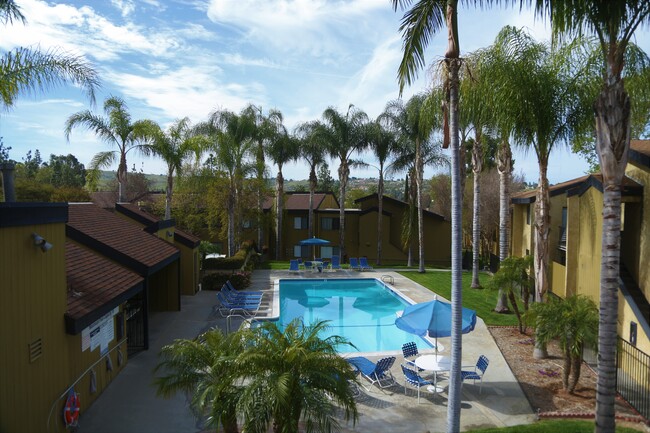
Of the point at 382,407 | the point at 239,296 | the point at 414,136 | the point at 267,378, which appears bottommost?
the point at 382,407

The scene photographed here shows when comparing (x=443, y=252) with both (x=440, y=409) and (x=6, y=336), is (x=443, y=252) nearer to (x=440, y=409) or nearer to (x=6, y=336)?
(x=440, y=409)

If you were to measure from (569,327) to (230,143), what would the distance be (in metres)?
20.7

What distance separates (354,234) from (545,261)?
2523 cm

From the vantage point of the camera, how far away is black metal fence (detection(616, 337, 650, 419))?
9.66 m

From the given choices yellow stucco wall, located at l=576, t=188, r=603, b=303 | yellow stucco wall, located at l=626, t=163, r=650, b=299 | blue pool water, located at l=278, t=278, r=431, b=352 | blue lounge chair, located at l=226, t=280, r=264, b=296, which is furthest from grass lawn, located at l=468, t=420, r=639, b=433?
blue lounge chair, located at l=226, t=280, r=264, b=296

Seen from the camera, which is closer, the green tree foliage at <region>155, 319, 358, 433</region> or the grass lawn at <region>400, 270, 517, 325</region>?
the green tree foliage at <region>155, 319, 358, 433</region>

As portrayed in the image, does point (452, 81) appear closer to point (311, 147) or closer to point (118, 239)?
point (118, 239)

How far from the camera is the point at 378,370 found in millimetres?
11109

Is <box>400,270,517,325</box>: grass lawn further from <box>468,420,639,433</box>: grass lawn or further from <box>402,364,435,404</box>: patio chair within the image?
<box>468,420,639,433</box>: grass lawn

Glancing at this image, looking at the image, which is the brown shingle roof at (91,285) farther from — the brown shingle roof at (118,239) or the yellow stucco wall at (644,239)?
the yellow stucco wall at (644,239)

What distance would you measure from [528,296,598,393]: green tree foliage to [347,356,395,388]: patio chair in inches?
144

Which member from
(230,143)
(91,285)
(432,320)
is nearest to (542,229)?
(432,320)

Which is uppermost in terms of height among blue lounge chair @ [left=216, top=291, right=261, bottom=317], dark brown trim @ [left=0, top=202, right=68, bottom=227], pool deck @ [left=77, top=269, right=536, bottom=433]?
dark brown trim @ [left=0, top=202, right=68, bottom=227]

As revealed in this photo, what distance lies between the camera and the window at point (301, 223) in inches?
1551
